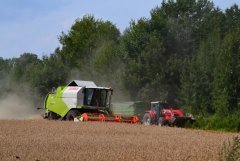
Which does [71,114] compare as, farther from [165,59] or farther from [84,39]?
[84,39]

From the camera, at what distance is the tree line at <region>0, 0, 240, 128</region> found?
1662 inches

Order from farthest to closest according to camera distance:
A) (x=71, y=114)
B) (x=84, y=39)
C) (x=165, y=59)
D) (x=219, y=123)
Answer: (x=84, y=39), (x=165, y=59), (x=71, y=114), (x=219, y=123)

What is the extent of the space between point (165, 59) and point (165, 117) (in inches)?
859

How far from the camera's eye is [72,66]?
72375 millimetres

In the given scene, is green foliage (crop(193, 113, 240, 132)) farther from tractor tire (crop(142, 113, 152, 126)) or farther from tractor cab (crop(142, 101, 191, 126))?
tractor tire (crop(142, 113, 152, 126))

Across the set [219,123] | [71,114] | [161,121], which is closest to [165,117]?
[161,121]

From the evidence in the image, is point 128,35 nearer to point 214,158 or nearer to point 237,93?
point 237,93

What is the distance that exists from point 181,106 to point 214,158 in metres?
35.2

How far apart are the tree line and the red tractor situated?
11.2 ft

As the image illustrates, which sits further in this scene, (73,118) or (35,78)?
(35,78)

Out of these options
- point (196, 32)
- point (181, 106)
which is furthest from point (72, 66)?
point (181, 106)

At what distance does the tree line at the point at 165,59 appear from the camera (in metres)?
42.2

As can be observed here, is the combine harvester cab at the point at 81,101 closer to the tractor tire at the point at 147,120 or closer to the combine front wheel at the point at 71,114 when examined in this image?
the combine front wheel at the point at 71,114

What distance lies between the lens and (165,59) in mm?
53594
